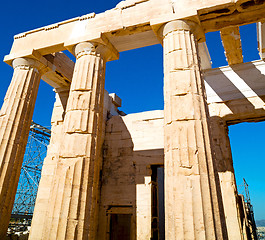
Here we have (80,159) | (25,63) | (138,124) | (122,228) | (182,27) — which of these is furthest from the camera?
(122,228)

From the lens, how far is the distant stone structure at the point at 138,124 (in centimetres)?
553

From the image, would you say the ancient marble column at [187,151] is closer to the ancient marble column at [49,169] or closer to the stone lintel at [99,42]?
the stone lintel at [99,42]

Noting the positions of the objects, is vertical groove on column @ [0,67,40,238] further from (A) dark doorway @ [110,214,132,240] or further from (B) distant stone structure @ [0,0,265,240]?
(A) dark doorway @ [110,214,132,240]

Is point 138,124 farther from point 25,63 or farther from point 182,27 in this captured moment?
point 25,63

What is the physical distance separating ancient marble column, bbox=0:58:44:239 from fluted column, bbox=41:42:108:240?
2.51 meters

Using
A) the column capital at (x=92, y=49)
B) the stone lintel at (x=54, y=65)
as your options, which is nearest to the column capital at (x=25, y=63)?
the stone lintel at (x=54, y=65)

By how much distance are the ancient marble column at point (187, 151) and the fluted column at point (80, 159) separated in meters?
2.27

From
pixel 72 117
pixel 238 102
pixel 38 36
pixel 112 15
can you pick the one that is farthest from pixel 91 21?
pixel 238 102

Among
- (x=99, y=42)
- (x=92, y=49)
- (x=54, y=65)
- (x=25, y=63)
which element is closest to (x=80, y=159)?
(x=92, y=49)

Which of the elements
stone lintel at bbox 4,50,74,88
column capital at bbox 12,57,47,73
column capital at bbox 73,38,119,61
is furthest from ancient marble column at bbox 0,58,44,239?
column capital at bbox 73,38,119,61

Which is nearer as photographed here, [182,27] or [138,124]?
[182,27]

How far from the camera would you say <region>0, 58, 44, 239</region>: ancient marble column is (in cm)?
782

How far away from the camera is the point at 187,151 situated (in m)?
5.56

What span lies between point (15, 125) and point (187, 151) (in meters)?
A: 6.58
